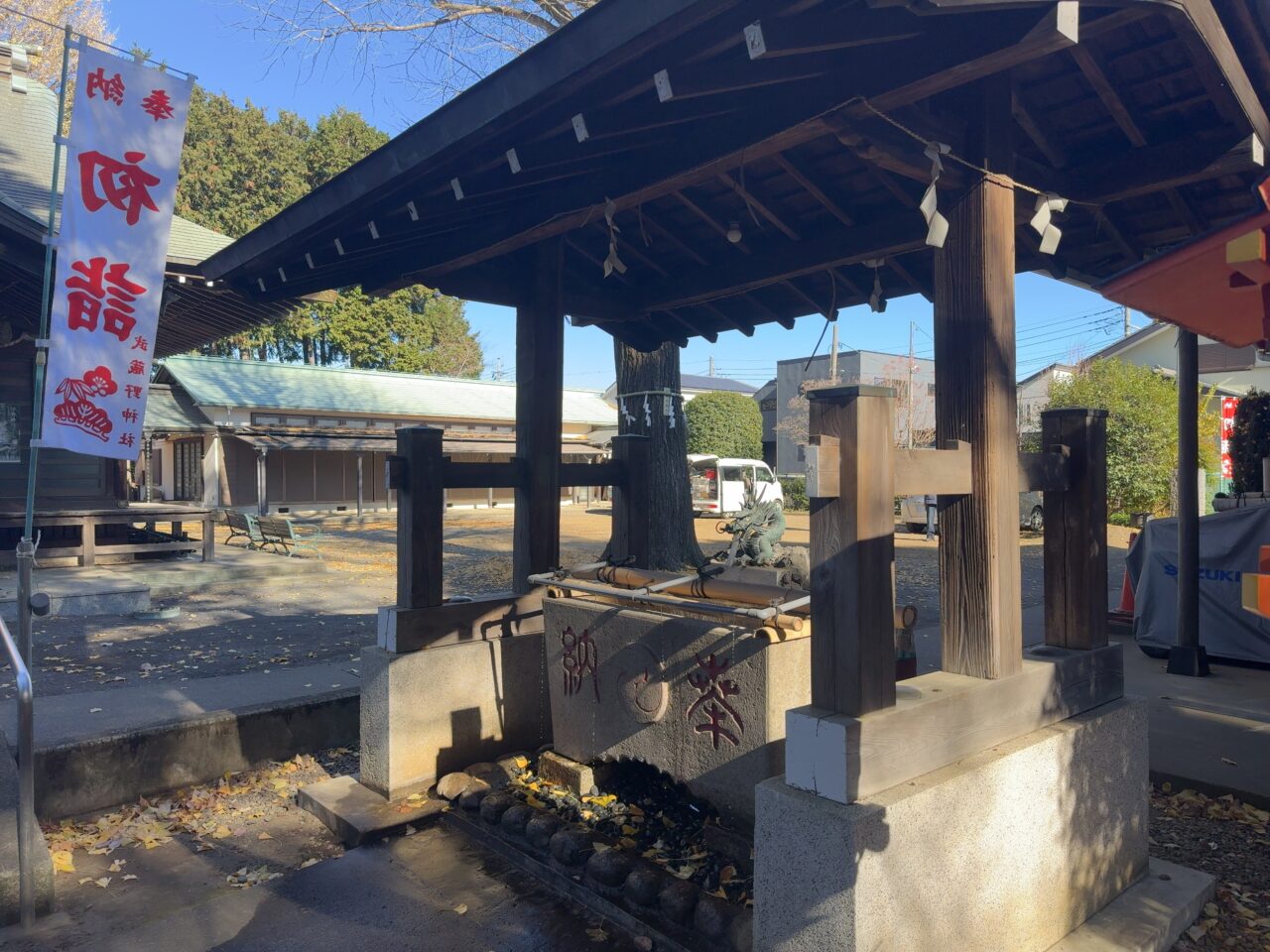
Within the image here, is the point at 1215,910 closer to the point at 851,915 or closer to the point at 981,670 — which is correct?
the point at 981,670

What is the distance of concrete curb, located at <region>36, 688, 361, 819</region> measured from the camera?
4.19 metres

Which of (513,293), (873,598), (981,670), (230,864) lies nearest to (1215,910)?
(981,670)

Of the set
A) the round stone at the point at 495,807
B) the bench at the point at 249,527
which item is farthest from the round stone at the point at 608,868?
the bench at the point at 249,527

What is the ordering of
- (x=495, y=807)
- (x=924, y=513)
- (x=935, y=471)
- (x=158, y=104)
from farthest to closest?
(x=924, y=513) < (x=158, y=104) < (x=495, y=807) < (x=935, y=471)

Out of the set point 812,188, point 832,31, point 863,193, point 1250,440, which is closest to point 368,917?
point 832,31

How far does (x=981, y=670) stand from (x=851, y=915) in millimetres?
1001

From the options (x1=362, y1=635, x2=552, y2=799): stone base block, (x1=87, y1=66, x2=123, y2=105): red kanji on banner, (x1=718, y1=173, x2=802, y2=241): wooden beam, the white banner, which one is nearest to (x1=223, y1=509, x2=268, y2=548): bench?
the white banner

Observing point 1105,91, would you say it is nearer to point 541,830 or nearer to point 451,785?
point 541,830

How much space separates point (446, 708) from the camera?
4367 millimetres

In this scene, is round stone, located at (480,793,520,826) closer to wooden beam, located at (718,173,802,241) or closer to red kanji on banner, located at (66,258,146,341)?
wooden beam, located at (718,173,802,241)

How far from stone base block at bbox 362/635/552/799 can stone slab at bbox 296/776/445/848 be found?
8 centimetres

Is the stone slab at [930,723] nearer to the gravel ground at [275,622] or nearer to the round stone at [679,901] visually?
the round stone at [679,901]

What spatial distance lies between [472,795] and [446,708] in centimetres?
50

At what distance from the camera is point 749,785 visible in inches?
127
